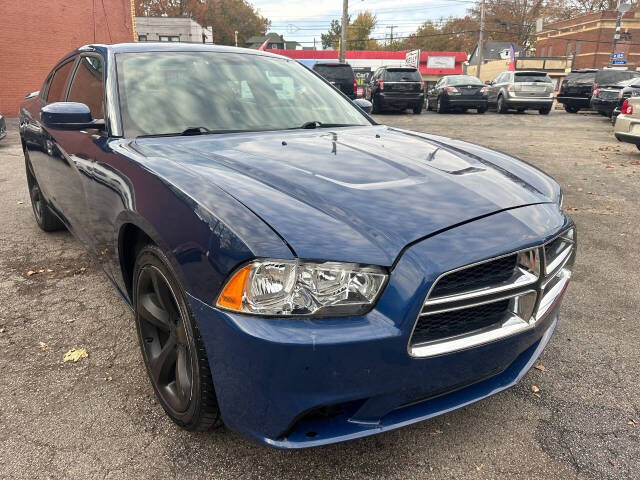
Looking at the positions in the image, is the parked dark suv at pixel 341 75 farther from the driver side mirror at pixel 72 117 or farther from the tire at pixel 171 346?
the tire at pixel 171 346

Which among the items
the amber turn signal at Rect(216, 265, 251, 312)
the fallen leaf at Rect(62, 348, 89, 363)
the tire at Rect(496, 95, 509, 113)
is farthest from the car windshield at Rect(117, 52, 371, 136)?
the tire at Rect(496, 95, 509, 113)

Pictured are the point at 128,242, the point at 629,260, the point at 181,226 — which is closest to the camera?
the point at 181,226

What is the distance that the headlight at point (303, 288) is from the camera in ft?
5.09

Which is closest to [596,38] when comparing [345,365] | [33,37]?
[33,37]

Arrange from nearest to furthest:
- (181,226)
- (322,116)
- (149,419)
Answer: (181,226) → (149,419) → (322,116)

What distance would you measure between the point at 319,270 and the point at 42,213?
3973mm

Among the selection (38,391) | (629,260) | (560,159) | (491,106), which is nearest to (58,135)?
(38,391)

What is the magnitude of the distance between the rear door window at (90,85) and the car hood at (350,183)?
57cm

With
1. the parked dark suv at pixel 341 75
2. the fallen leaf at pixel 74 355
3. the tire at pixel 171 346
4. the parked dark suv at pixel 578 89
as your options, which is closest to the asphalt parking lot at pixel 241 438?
the fallen leaf at pixel 74 355

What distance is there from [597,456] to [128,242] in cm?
219

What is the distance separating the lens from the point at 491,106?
19766mm

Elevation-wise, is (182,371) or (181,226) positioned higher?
(181,226)

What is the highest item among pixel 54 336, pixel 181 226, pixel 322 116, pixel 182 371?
pixel 322 116

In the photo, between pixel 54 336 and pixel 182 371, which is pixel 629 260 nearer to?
pixel 182 371
